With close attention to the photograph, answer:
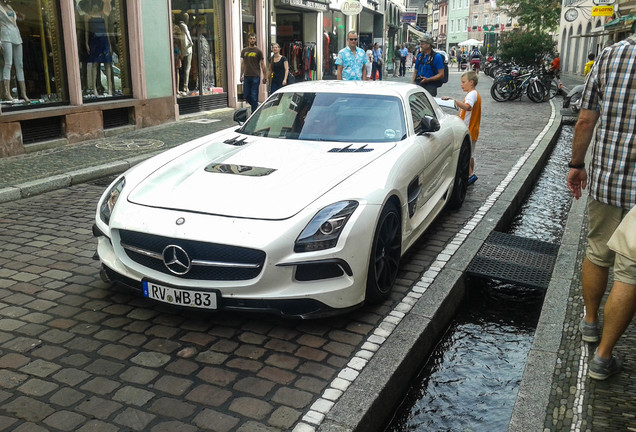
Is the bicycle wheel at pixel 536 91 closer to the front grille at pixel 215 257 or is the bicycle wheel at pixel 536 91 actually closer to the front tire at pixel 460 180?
the front tire at pixel 460 180

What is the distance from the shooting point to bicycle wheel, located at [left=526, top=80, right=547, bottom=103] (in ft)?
65.8

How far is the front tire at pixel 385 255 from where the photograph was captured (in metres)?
3.95

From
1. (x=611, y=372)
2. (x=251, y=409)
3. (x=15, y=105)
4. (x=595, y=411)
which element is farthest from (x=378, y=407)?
(x=15, y=105)

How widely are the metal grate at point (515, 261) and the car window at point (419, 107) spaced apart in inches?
50.3

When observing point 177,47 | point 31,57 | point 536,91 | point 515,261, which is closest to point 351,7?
point 536,91

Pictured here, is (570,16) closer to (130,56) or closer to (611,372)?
(130,56)

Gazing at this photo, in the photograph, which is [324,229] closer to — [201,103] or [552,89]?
[201,103]

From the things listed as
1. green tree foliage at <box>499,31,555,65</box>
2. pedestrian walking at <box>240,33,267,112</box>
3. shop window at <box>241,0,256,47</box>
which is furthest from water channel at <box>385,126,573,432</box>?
green tree foliage at <box>499,31,555,65</box>

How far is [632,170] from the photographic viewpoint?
3.28 metres

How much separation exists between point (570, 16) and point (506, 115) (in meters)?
17.9


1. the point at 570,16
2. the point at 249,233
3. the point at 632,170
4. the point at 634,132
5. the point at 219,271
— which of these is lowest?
the point at 219,271

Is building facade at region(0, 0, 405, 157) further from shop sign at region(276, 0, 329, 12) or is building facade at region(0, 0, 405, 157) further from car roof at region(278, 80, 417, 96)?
car roof at region(278, 80, 417, 96)

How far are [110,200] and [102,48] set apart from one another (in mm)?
9236

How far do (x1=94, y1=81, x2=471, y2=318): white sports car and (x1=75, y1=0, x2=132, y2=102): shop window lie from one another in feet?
26.3
